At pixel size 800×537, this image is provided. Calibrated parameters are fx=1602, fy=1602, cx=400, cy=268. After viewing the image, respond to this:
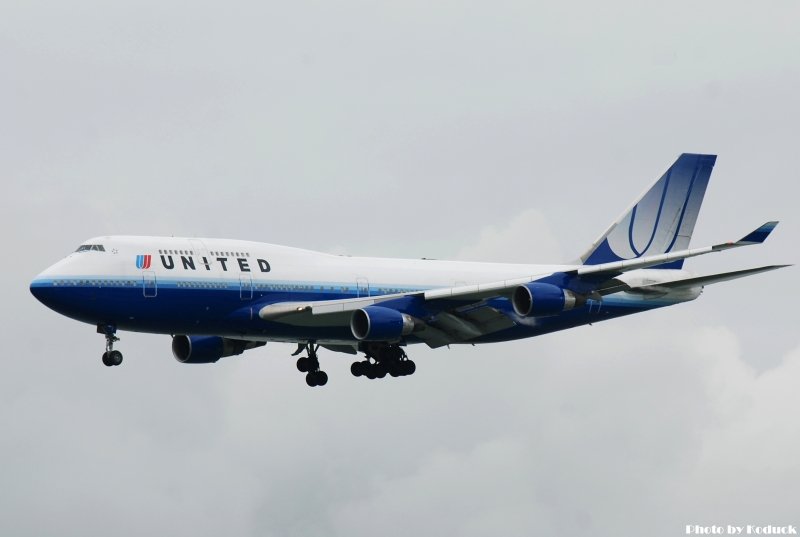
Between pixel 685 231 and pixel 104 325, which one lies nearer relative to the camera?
pixel 104 325

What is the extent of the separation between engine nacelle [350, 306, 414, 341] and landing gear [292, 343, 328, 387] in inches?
322

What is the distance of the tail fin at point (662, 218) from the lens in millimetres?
77562

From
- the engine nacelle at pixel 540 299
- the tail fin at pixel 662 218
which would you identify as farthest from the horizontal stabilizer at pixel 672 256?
the tail fin at pixel 662 218

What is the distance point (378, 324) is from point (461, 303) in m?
4.47

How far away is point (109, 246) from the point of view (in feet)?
212

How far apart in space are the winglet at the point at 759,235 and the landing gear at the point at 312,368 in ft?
74.6

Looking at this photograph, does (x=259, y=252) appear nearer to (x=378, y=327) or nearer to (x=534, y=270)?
(x=378, y=327)

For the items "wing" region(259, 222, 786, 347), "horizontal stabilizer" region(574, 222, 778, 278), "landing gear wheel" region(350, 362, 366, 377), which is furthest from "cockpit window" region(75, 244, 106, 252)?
"horizontal stabilizer" region(574, 222, 778, 278)

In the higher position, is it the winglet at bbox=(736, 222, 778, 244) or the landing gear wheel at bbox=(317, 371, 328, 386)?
the landing gear wheel at bbox=(317, 371, 328, 386)

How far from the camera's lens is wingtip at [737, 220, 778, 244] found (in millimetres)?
59969

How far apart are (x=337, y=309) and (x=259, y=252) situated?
4234 millimetres

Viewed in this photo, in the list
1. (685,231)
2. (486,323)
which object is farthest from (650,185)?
(486,323)

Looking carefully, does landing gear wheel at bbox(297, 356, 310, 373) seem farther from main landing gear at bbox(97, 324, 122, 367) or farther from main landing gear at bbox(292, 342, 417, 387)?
main landing gear at bbox(97, 324, 122, 367)

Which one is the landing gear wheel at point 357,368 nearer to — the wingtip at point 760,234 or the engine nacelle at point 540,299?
the engine nacelle at point 540,299
